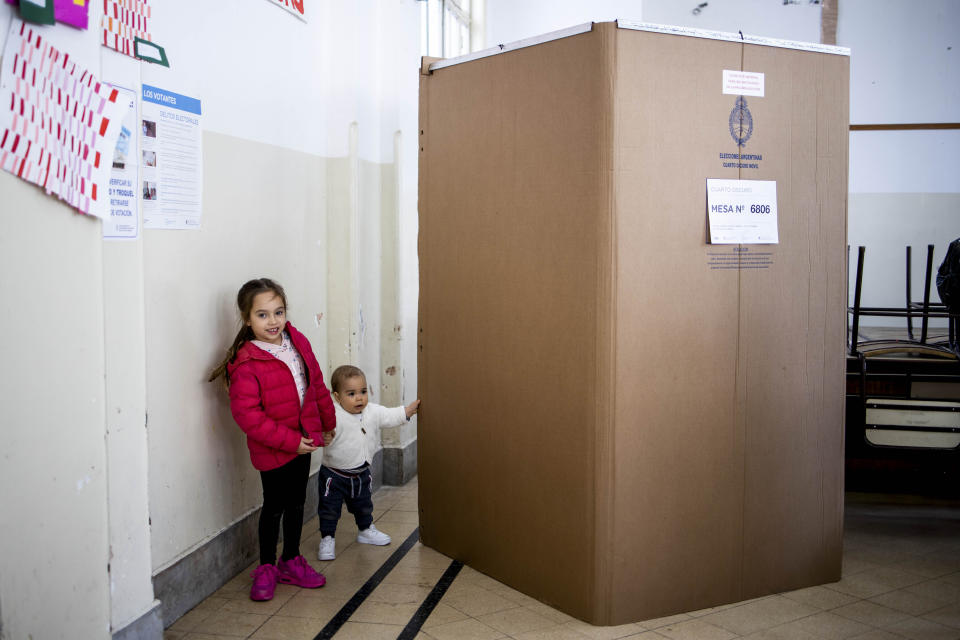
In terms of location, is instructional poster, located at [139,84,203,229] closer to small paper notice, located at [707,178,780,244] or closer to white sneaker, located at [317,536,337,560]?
white sneaker, located at [317,536,337,560]

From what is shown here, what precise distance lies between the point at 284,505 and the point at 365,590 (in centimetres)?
40

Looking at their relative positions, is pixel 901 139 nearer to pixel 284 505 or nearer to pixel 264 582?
pixel 284 505

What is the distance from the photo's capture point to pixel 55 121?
1.93 metres

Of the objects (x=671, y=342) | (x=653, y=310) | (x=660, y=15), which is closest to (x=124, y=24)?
(x=653, y=310)

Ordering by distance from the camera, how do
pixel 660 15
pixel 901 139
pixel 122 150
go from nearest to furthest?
pixel 122 150 → pixel 901 139 → pixel 660 15

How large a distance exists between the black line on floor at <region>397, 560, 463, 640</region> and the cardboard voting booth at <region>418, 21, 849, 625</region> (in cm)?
21

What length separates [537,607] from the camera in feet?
9.02

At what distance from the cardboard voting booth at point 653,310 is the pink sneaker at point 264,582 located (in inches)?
29.9

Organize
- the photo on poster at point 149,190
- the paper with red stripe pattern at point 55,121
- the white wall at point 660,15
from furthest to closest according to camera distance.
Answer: the white wall at point 660,15 → the photo on poster at point 149,190 → the paper with red stripe pattern at point 55,121

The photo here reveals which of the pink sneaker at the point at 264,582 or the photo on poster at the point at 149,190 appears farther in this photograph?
the pink sneaker at the point at 264,582

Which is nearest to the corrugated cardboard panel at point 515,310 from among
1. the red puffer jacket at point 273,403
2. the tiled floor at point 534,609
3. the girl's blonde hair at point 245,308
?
the tiled floor at point 534,609

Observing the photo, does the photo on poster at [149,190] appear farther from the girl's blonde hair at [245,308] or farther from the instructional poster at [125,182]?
the girl's blonde hair at [245,308]

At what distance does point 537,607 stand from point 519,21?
4.56 meters

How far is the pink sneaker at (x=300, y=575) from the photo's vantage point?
2.89 metres
